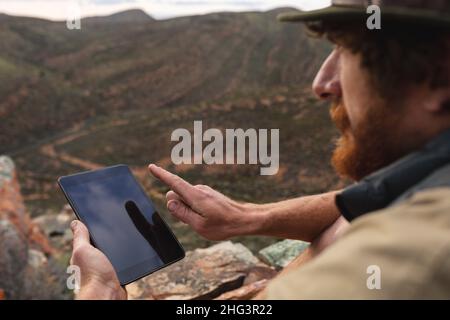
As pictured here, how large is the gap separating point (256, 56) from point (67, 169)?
34505mm

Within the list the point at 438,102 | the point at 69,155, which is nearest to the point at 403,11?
the point at 438,102

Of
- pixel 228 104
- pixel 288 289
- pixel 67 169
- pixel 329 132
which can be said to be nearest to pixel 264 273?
pixel 288 289

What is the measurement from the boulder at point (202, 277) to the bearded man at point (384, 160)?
7.63ft

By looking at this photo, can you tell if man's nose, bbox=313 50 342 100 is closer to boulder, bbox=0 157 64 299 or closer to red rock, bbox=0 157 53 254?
boulder, bbox=0 157 64 299

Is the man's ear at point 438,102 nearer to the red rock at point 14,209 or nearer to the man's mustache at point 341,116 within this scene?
the man's mustache at point 341,116

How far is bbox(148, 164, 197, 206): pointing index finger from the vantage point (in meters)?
2.36

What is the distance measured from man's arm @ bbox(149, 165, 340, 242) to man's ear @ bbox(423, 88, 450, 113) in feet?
3.85

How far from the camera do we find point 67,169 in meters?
22.0

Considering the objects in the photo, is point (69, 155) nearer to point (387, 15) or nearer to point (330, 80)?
point (330, 80)

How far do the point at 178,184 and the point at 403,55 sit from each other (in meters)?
1.34

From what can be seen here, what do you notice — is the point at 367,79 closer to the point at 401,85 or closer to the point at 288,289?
the point at 401,85

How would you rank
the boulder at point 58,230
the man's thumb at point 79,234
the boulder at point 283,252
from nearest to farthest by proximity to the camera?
the man's thumb at point 79,234 < the boulder at point 283,252 < the boulder at point 58,230

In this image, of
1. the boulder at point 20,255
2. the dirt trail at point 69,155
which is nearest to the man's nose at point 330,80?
the boulder at point 20,255

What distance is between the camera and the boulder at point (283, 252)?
14.5 feet
